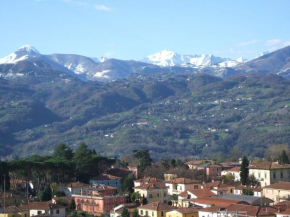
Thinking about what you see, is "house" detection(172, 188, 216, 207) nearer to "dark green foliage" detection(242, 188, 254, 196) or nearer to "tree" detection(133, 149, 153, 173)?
"dark green foliage" detection(242, 188, 254, 196)

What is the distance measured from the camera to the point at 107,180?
6419 centimetres

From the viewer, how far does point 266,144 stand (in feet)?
544

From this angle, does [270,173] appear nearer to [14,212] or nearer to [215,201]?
[215,201]

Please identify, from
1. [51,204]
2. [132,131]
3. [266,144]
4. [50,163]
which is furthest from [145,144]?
[51,204]

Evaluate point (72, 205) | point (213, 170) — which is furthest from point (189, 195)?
point (213, 170)

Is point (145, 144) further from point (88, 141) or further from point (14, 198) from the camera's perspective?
point (14, 198)

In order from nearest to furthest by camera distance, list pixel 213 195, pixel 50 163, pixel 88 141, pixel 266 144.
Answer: pixel 213 195, pixel 50 163, pixel 266 144, pixel 88 141

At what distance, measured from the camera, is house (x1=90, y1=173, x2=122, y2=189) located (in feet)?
209

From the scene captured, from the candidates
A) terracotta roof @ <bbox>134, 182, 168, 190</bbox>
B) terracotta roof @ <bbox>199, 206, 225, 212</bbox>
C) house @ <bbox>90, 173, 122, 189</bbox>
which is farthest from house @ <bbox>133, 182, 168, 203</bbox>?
terracotta roof @ <bbox>199, 206, 225, 212</bbox>

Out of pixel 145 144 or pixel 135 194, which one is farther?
pixel 145 144

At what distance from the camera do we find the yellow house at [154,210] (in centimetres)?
4731

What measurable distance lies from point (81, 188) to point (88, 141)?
4998 inches

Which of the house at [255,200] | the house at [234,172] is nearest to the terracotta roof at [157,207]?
the house at [255,200]

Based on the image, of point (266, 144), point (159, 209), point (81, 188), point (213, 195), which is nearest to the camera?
point (159, 209)
